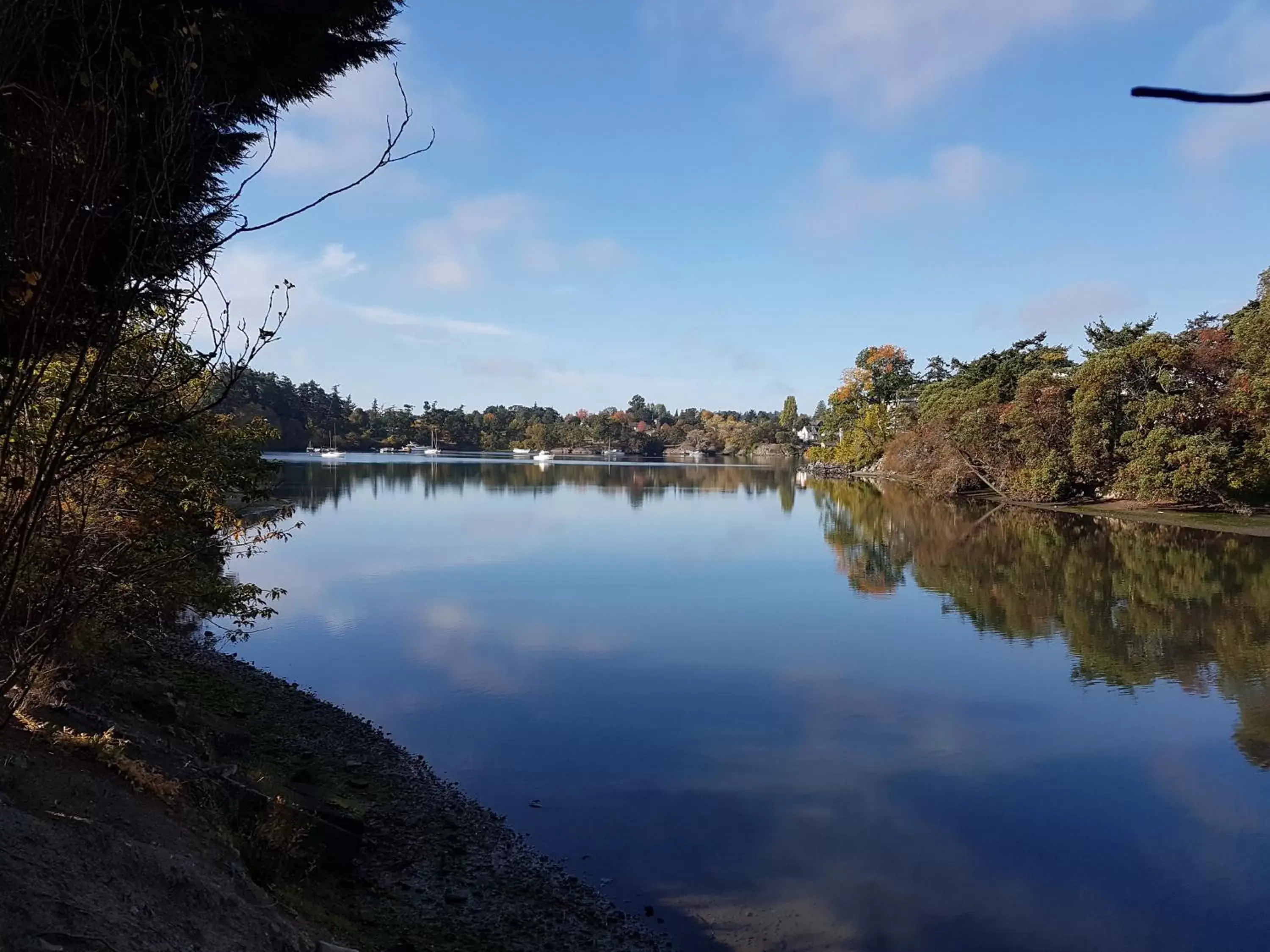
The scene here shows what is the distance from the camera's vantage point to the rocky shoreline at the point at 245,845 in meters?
3.45

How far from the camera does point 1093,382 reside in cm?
3075

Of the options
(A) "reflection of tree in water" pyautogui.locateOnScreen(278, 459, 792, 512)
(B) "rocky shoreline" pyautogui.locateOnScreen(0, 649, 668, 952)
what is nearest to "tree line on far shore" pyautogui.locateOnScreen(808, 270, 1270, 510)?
(A) "reflection of tree in water" pyautogui.locateOnScreen(278, 459, 792, 512)

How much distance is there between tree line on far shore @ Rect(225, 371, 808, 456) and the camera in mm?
94125

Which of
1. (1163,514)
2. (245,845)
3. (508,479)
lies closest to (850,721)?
(245,845)

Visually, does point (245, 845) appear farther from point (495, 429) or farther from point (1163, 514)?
point (495, 429)

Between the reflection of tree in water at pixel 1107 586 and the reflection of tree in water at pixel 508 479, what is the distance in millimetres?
16536

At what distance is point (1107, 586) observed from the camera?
18.4 meters

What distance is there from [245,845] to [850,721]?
7344 mm

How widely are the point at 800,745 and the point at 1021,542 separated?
1937 centimetres

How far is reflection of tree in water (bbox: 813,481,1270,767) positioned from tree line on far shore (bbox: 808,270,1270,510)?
2.57 meters

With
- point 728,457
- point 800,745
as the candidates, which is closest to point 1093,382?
point 800,745

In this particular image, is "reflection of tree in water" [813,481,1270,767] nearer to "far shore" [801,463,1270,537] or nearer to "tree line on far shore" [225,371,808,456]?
"far shore" [801,463,1270,537]

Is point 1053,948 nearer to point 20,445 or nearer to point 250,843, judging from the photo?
point 250,843

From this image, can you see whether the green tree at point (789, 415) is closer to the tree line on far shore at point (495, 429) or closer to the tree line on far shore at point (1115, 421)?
the tree line on far shore at point (495, 429)
